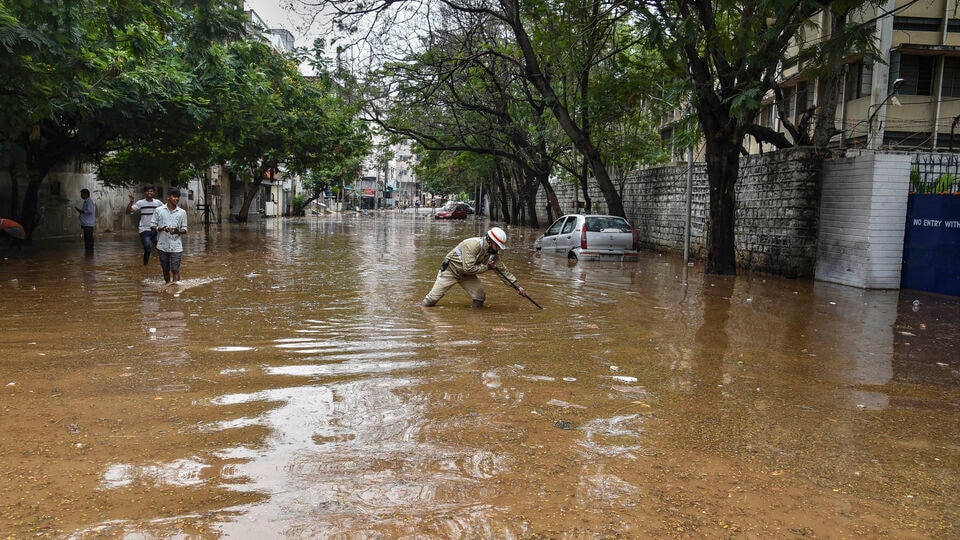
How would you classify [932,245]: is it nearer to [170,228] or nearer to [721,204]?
[721,204]

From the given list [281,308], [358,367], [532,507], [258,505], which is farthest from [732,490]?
[281,308]

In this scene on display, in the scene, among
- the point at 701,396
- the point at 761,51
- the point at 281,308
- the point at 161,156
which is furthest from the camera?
the point at 161,156

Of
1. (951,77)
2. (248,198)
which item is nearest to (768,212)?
(951,77)

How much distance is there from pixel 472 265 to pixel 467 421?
15.9ft

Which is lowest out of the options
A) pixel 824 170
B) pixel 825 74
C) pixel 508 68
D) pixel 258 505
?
pixel 258 505

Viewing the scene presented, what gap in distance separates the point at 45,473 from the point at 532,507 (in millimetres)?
2679

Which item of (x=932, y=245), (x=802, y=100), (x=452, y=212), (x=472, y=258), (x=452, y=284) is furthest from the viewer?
(x=452, y=212)

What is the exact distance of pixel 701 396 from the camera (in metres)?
5.81

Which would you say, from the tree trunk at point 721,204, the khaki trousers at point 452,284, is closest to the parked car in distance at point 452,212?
the tree trunk at point 721,204

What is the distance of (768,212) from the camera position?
1636 centimetres

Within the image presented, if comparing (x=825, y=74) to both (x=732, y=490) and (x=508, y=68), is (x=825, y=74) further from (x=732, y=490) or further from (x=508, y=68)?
(x=508, y=68)

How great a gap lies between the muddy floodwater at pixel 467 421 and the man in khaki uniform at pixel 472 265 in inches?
13.4

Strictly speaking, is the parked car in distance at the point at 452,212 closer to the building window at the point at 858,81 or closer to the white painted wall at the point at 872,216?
the building window at the point at 858,81

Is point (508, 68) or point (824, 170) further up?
point (508, 68)
